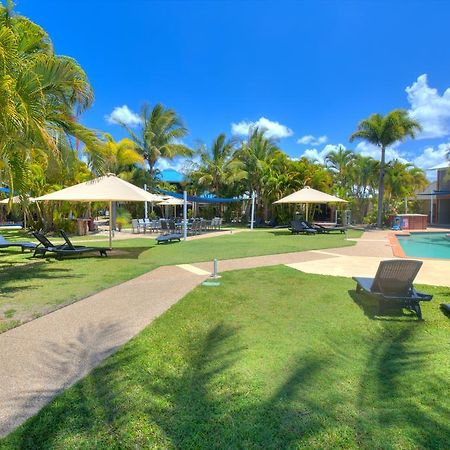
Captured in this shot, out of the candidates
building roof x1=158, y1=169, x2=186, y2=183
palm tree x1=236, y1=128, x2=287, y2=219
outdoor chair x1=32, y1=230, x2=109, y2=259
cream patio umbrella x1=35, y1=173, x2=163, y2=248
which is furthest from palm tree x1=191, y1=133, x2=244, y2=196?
outdoor chair x1=32, y1=230, x2=109, y2=259

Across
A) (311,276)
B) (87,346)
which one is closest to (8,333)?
(87,346)

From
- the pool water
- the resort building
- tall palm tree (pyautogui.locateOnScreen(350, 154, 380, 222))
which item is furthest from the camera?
the resort building

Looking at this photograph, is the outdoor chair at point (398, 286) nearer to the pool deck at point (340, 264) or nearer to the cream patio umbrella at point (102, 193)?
the pool deck at point (340, 264)

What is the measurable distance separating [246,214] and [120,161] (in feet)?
41.5

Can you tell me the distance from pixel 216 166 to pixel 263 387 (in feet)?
99.7

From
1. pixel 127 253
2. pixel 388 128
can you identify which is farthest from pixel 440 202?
pixel 127 253

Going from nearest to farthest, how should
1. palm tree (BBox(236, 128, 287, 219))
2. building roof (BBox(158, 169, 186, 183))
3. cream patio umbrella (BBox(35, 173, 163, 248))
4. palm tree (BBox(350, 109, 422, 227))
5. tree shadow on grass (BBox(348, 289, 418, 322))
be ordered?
1. tree shadow on grass (BBox(348, 289, 418, 322))
2. cream patio umbrella (BBox(35, 173, 163, 248))
3. palm tree (BBox(350, 109, 422, 227))
4. palm tree (BBox(236, 128, 287, 219))
5. building roof (BBox(158, 169, 186, 183))

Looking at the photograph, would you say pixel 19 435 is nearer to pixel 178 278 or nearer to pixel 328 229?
pixel 178 278

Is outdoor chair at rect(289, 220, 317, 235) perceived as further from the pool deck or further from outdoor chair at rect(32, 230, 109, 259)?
outdoor chair at rect(32, 230, 109, 259)

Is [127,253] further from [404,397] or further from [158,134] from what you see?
[158,134]

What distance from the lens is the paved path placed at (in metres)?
3.36

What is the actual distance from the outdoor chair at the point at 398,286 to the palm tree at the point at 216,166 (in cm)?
2668

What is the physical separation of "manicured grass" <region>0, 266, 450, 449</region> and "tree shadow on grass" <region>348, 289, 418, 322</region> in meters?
Result: 0.04

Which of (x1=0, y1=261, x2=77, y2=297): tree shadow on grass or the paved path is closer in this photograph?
the paved path
